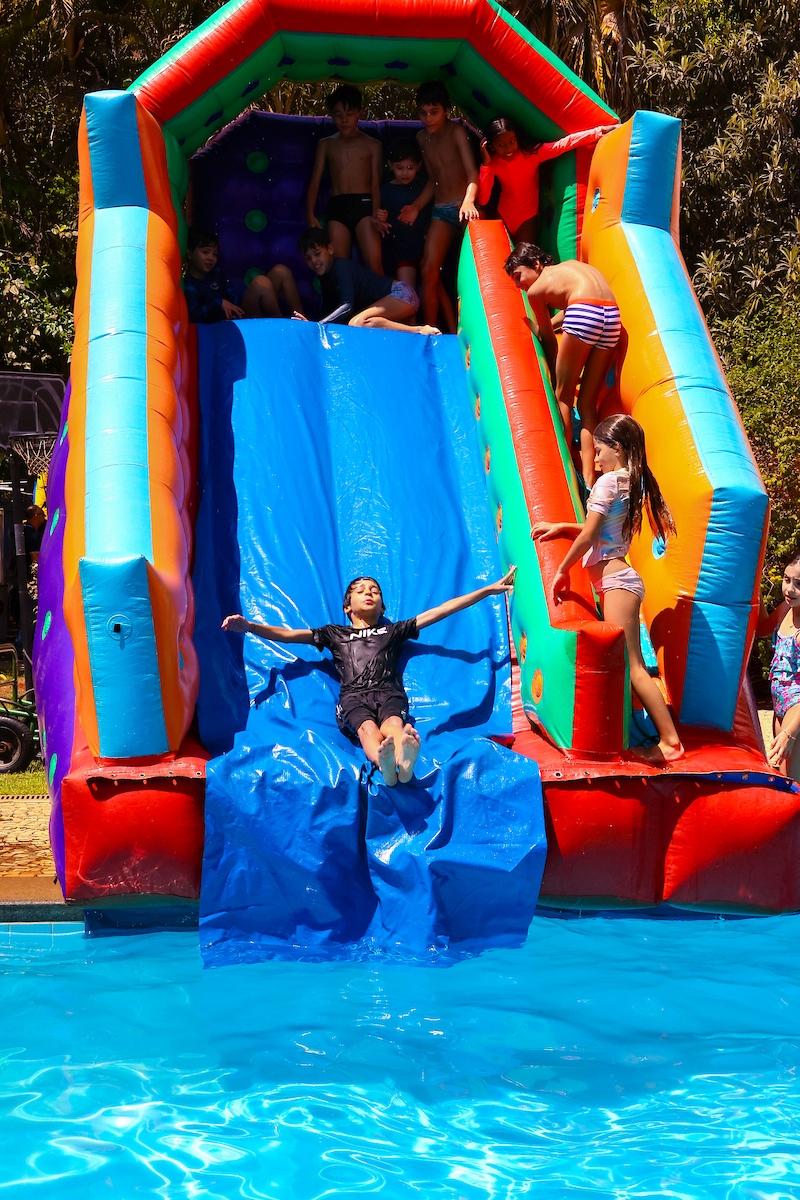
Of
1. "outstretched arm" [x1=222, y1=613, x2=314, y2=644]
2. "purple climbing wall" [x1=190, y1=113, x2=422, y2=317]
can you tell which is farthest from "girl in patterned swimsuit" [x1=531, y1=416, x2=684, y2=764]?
"purple climbing wall" [x1=190, y1=113, x2=422, y2=317]

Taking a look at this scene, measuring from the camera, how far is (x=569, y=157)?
5824 millimetres

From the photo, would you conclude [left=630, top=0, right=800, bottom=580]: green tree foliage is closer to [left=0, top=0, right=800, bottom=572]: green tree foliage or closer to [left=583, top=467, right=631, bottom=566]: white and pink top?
[left=0, top=0, right=800, bottom=572]: green tree foliage

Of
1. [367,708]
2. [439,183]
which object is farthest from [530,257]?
[367,708]

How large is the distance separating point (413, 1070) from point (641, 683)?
61.7 inches

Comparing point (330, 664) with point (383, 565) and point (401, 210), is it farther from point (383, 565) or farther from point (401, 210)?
point (401, 210)

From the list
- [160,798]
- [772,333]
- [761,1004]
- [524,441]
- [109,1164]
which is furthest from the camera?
[772,333]

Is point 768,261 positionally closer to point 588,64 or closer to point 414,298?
point 588,64

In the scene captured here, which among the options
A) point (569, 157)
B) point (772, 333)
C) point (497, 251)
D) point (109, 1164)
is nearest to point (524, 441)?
point (497, 251)

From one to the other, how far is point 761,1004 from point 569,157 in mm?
4041

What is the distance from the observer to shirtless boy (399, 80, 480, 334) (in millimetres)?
6184

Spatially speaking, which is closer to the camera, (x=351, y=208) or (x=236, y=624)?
(x=236, y=624)

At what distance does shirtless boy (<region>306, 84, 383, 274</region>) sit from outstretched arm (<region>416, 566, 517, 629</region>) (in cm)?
260

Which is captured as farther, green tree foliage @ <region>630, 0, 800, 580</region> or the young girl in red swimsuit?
green tree foliage @ <region>630, 0, 800, 580</region>

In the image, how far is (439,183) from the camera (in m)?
6.36
